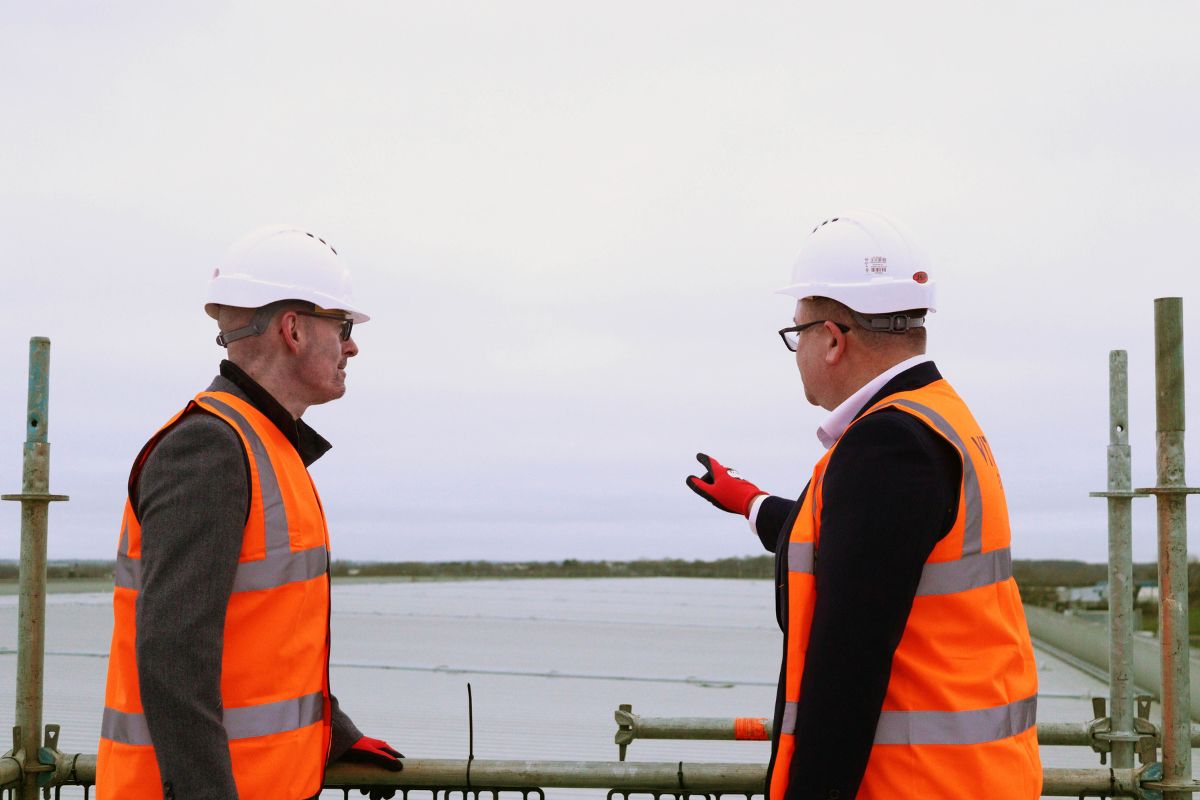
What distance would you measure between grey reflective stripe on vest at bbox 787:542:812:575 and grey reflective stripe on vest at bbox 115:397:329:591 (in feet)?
4.43

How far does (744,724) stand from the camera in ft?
15.0

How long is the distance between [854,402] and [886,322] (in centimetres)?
26

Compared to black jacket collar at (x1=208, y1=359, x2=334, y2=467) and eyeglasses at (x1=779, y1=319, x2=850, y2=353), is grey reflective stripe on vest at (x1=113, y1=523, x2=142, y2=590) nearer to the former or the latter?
black jacket collar at (x1=208, y1=359, x2=334, y2=467)

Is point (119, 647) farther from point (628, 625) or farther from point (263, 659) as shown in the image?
point (628, 625)

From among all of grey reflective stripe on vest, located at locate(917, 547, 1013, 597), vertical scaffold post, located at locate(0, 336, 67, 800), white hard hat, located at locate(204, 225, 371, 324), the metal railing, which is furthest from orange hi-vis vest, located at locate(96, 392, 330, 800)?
vertical scaffold post, located at locate(0, 336, 67, 800)

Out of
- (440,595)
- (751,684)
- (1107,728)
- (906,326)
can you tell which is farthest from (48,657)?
(440,595)

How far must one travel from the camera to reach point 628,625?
41750 millimetres

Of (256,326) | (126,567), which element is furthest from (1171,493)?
(126,567)

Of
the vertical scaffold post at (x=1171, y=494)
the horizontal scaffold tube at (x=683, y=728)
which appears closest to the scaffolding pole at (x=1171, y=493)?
the vertical scaffold post at (x=1171, y=494)

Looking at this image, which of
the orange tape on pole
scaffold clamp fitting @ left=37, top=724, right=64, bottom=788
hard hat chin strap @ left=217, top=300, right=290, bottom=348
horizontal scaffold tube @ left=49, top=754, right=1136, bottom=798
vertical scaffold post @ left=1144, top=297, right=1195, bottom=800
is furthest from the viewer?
vertical scaffold post @ left=1144, top=297, right=1195, bottom=800

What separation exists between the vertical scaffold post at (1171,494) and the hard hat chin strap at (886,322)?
248 cm

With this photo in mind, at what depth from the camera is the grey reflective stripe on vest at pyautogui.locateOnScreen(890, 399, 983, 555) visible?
264 cm

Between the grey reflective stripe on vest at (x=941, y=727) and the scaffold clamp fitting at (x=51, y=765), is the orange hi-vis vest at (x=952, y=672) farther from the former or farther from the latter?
the scaffold clamp fitting at (x=51, y=765)

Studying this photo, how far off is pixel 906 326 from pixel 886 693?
3.44ft
